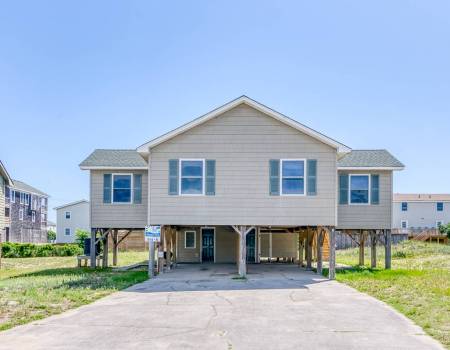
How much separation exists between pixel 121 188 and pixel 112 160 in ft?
4.48

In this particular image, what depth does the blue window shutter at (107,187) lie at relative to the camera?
73.8ft

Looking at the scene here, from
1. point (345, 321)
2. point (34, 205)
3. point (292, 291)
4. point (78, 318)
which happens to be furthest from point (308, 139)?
Answer: point (34, 205)

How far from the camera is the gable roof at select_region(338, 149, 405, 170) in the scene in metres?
21.6

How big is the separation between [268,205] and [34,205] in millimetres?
44446

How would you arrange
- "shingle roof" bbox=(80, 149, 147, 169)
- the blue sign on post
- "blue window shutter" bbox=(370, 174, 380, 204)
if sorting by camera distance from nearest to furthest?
the blue sign on post → "blue window shutter" bbox=(370, 174, 380, 204) → "shingle roof" bbox=(80, 149, 147, 169)

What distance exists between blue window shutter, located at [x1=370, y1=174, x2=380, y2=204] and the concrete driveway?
23.4 ft

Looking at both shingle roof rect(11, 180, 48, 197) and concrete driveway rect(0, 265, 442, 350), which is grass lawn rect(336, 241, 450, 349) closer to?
concrete driveway rect(0, 265, 442, 350)

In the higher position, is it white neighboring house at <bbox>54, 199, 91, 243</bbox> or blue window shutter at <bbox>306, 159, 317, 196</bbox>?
blue window shutter at <bbox>306, 159, 317, 196</bbox>

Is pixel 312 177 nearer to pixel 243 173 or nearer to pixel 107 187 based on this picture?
pixel 243 173

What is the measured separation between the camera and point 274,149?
19.3m

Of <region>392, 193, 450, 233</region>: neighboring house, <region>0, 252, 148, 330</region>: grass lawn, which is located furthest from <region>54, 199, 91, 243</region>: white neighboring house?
<region>0, 252, 148, 330</region>: grass lawn

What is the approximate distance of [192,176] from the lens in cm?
1939

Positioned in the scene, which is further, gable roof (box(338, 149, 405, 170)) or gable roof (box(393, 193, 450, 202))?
A: gable roof (box(393, 193, 450, 202))

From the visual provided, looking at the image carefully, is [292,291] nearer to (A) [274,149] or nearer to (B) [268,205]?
(B) [268,205]
